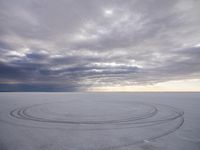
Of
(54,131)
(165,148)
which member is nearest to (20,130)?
(54,131)

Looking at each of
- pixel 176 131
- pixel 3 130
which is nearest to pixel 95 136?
pixel 176 131

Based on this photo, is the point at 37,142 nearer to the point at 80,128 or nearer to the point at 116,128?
the point at 80,128

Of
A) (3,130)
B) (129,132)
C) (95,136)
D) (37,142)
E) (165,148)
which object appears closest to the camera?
(165,148)

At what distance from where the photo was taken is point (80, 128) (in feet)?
40.9

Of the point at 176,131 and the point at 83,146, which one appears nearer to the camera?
the point at 83,146

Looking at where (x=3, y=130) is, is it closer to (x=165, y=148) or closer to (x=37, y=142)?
(x=37, y=142)

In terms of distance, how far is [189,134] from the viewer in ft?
35.0

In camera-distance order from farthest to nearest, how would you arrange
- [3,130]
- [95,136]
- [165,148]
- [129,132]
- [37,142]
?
[3,130] < [129,132] < [95,136] < [37,142] < [165,148]

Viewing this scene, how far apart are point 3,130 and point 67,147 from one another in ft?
23.1

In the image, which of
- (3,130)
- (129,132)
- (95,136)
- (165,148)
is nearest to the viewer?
(165,148)

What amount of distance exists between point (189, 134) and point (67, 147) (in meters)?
8.81

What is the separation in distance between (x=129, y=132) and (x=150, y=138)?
1804mm

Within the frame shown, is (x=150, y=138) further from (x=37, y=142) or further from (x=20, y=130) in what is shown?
(x=20, y=130)

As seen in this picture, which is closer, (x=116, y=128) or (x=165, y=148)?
(x=165, y=148)
